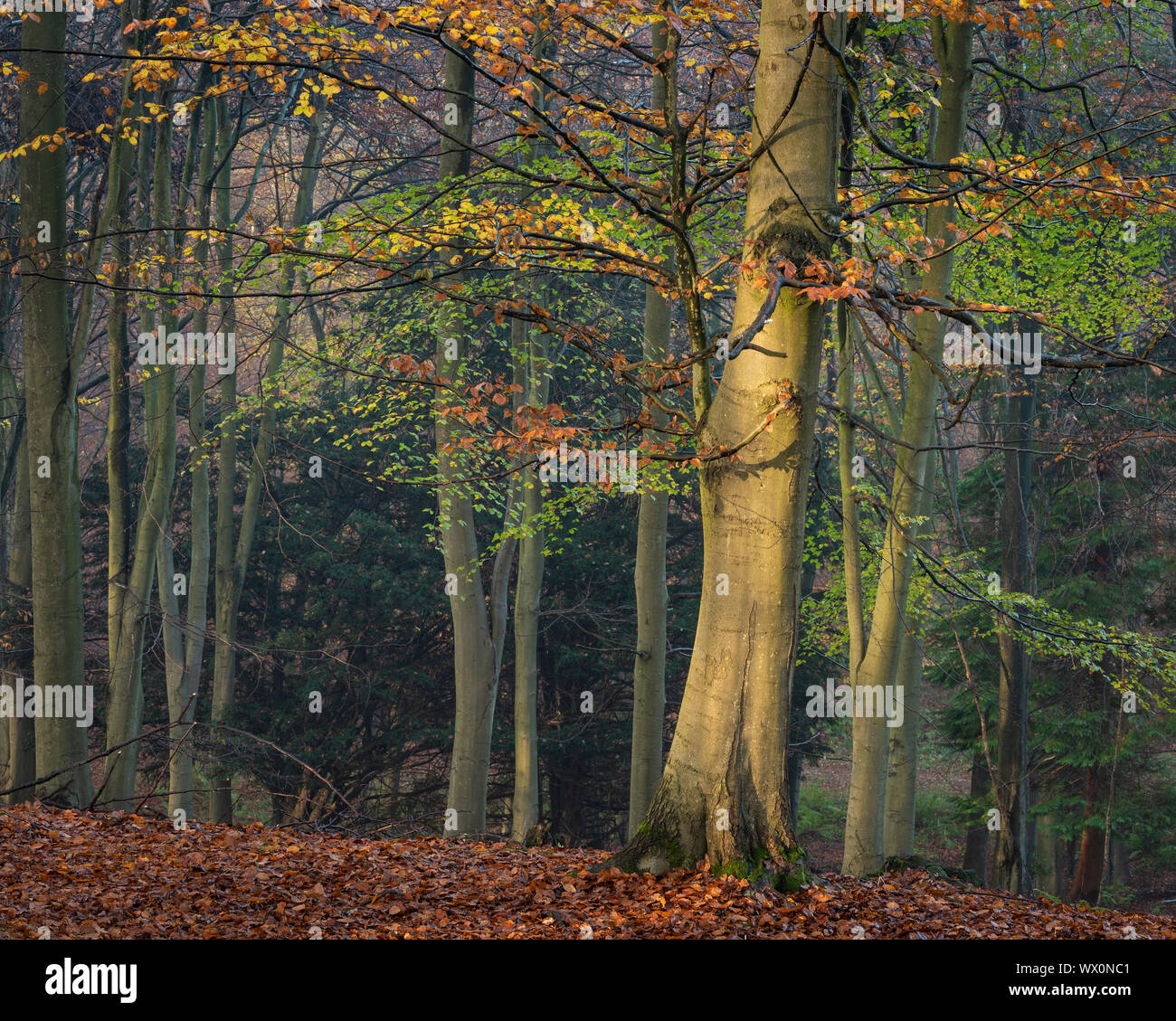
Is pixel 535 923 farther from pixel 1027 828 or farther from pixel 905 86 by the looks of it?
pixel 1027 828

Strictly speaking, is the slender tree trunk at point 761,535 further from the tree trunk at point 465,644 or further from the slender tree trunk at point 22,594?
the slender tree trunk at point 22,594

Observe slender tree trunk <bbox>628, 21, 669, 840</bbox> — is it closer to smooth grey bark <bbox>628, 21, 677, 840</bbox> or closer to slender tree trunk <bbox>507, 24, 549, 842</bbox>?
smooth grey bark <bbox>628, 21, 677, 840</bbox>

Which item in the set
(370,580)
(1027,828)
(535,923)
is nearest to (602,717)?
(370,580)

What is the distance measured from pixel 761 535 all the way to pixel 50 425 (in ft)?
19.9

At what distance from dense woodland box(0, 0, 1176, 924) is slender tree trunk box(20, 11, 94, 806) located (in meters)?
0.04

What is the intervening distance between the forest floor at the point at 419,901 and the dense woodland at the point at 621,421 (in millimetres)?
410

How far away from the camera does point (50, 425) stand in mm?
8164

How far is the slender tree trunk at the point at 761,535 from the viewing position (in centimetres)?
546

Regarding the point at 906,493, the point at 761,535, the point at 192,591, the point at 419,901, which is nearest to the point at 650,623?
the point at 906,493

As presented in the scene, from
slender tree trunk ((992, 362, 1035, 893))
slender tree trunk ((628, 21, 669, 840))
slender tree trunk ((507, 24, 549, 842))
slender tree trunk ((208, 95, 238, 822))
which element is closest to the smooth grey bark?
slender tree trunk ((628, 21, 669, 840))

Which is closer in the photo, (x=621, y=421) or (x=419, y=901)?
(x=419, y=901)

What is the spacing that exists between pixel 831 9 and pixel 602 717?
1361 centimetres

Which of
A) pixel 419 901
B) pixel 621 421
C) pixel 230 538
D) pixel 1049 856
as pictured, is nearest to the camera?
pixel 419 901

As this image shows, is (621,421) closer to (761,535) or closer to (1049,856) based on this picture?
(761,535)
